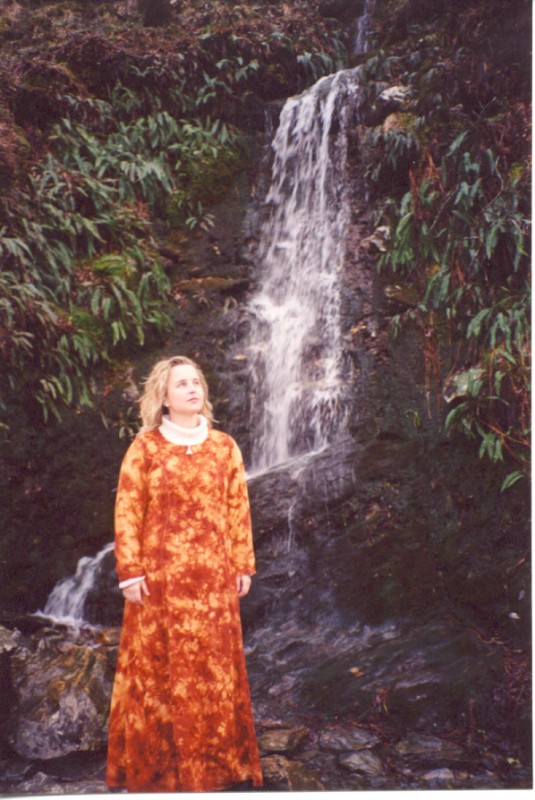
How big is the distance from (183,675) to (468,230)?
3.14m

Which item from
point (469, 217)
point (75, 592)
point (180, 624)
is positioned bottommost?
point (75, 592)

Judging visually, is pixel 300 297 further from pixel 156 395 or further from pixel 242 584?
pixel 242 584

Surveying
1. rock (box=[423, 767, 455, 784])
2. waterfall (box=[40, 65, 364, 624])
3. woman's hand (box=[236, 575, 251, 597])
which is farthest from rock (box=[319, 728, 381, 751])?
waterfall (box=[40, 65, 364, 624])

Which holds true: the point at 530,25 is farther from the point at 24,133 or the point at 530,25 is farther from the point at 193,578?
the point at 193,578

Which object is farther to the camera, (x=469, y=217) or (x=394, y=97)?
(x=394, y=97)

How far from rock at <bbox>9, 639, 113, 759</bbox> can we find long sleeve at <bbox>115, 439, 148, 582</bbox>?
907 millimetres

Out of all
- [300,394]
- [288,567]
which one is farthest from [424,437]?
[288,567]

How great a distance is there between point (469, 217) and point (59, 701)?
383 centimetres

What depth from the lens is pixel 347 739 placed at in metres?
3.08

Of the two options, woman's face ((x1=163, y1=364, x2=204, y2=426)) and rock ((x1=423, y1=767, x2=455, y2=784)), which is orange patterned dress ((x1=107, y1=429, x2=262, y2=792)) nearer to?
woman's face ((x1=163, y1=364, x2=204, y2=426))

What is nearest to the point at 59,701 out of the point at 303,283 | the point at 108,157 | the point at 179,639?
the point at 179,639

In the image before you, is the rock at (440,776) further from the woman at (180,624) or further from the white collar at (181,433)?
the white collar at (181,433)

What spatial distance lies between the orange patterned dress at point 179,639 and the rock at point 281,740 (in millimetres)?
153

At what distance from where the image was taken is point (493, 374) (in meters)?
3.54
